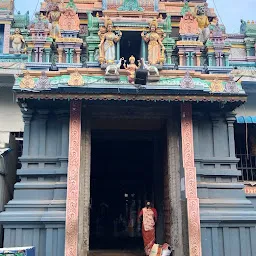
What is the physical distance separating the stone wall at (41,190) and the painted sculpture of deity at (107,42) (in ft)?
7.46

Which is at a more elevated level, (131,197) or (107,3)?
(107,3)

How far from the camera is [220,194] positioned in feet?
34.3

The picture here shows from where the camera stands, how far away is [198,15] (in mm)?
13938

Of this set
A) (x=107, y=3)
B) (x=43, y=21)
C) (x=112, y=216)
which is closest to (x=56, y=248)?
(x=43, y=21)

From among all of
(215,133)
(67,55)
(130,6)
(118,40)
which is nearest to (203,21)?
(130,6)

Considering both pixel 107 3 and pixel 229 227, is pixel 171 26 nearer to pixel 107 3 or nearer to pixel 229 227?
pixel 107 3

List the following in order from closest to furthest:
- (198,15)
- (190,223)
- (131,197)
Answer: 1. (190,223)
2. (198,15)
3. (131,197)

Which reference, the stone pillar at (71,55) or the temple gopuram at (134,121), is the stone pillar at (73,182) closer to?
the temple gopuram at (134,121)

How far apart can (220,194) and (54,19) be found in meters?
8.44

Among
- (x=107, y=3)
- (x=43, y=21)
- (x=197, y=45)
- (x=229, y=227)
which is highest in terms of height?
(x=107, y=3)

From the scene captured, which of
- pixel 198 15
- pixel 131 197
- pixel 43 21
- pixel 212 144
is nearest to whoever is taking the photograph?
pixel 212 144

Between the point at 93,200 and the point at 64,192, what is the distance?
33.6 feet

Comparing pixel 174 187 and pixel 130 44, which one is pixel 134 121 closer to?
pixel 174 187

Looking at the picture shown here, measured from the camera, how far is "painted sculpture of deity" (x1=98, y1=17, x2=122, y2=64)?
37.3 feet
